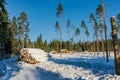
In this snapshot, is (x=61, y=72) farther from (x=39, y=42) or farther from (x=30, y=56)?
(x=39, y=42)

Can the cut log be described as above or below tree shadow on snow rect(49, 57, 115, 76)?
above

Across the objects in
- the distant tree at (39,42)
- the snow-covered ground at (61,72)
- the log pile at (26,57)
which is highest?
the distant tree at (39,42)

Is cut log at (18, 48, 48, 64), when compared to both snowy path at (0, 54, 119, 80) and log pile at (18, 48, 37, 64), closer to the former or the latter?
log pile at (18, 48, 37, 64)

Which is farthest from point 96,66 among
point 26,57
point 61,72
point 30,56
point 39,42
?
point 39,42

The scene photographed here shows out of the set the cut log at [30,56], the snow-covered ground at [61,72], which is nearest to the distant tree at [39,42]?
the cut log at [30,56]

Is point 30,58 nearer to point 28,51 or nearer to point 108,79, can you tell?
point 28,51

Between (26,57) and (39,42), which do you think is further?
(39,42)

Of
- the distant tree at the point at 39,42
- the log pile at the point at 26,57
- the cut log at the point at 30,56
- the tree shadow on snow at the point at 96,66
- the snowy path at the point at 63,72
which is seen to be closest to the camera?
the snowy path at the point at 63,72

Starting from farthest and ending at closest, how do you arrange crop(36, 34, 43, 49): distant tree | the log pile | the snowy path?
crop(36, 34, 43, 49): distant tree, the log pile, the snowy path

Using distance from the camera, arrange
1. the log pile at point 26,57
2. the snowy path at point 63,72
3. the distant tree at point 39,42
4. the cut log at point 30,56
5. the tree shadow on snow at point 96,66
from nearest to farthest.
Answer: the snowy path at point 63,72
the tree shadow on snow at point 96,66
the log pile at point 26,57
the cut log at point 30,56
the distant tree at point 39,42

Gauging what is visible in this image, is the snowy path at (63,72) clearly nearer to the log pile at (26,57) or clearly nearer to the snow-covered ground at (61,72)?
the snow-covered ground at (61,72)

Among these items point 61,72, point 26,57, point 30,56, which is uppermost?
point 30,56

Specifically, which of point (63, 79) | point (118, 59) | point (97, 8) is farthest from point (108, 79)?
point (97, 8)

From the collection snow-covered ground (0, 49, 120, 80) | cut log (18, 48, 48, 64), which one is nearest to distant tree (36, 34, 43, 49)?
cut log (18, 48, 48, 64)
